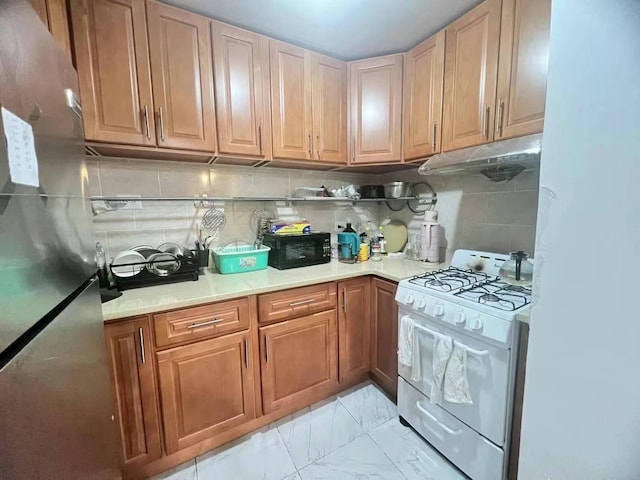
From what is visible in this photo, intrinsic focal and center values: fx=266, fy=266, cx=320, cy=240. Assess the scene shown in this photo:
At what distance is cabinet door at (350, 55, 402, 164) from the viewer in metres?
1.79

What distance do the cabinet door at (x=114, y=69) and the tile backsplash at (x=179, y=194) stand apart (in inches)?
13.2

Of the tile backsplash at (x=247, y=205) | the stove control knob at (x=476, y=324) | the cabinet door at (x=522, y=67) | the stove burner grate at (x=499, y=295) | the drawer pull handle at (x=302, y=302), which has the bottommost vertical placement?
the drawer pull handle at (x=302, y=302)

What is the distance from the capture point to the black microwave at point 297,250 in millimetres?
1721

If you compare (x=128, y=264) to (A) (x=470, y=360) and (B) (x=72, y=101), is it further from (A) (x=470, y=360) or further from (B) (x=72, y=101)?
(A) (x=470, y=360)

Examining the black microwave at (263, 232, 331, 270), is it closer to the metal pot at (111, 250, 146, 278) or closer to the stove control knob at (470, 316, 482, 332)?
the metal pot at (111, 250, 146, 278)

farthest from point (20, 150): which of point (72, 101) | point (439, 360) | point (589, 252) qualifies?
point (439, 360)

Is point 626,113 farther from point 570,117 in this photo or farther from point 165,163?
point 165,163

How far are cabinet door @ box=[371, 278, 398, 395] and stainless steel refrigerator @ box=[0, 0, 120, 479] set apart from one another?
53.6 inches

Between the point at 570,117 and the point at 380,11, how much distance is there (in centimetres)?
123

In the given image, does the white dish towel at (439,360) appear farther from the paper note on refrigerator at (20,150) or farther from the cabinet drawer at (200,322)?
the paper note on refrigerator at (20,150)

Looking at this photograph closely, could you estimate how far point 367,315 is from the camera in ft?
5.80

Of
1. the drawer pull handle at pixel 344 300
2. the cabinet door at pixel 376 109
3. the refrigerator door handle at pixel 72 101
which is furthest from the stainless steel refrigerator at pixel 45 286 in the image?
the cabinet door at pixel 376 109

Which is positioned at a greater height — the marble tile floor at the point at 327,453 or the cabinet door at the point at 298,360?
the cabinet door at the point at 298,360

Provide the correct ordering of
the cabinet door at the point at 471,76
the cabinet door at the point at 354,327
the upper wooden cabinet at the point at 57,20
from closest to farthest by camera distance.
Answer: the upper wooden cabinet at the point at 57,20 < the cabinet door at the point at 471,76 < the cabinet door at the point at 354,327
